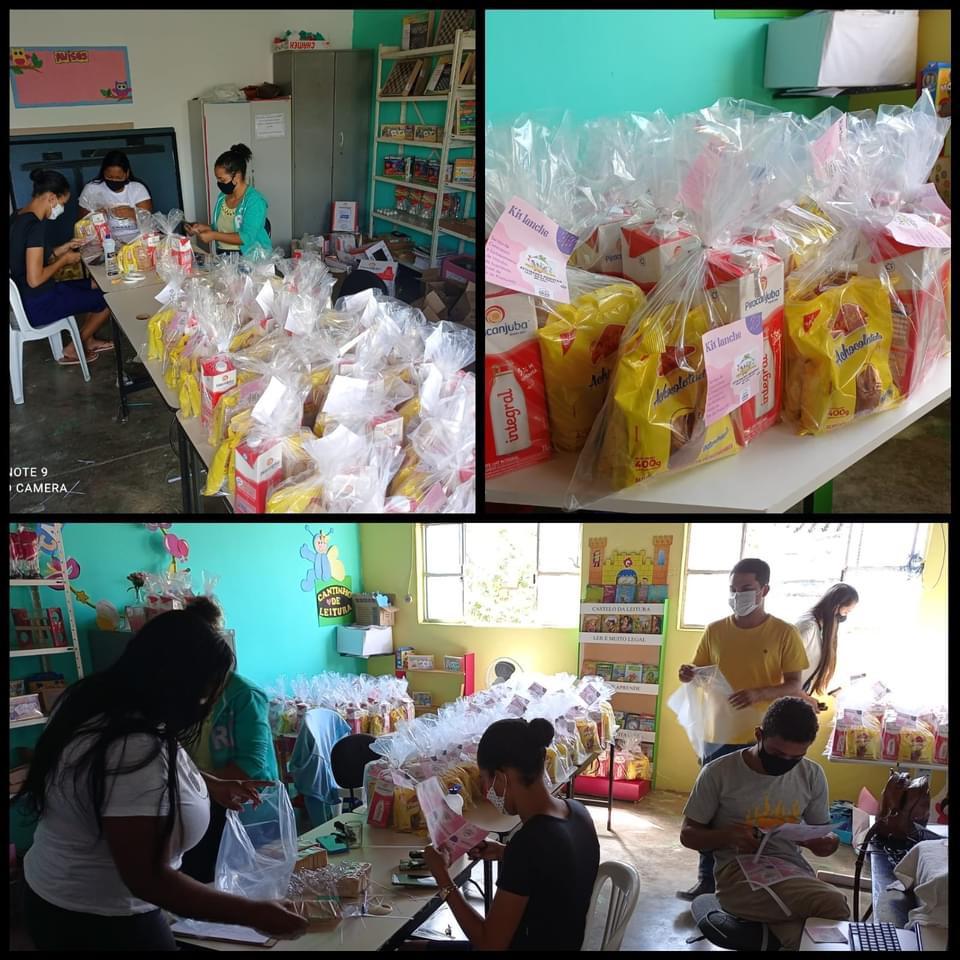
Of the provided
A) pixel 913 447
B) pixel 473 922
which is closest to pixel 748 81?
pixel 913 447

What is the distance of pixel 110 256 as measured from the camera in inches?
129

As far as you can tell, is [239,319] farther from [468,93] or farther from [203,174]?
[468,93]

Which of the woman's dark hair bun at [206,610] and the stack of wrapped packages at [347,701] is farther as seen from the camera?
the stack of wrapped packages at [347,701]

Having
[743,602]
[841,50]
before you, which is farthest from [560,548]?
[841,50]

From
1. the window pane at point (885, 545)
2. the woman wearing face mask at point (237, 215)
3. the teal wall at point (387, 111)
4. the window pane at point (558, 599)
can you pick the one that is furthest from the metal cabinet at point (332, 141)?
the window pane at point (885, 545)

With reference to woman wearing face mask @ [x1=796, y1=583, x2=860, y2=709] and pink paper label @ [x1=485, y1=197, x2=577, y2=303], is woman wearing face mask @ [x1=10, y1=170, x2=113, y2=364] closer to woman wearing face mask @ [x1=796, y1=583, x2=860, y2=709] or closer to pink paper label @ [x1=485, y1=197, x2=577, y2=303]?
pink paper label @ [x1=485, y1=197, x2=577, y2=303]

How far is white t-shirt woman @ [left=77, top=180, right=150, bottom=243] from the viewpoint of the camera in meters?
3.13

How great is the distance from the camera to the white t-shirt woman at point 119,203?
313cm

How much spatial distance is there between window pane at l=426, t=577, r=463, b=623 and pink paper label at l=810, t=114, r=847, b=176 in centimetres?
129

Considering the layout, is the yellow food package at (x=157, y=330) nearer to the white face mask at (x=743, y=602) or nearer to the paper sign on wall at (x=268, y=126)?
the paper sign on wall at (x=268, y=126)

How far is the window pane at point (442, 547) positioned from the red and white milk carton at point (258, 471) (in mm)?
346

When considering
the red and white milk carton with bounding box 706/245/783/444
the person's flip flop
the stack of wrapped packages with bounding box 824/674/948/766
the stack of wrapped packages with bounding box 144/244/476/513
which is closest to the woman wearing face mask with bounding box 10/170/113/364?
the person's flip flop

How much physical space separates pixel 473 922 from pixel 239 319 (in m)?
1.76

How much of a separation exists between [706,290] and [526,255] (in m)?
0.33
